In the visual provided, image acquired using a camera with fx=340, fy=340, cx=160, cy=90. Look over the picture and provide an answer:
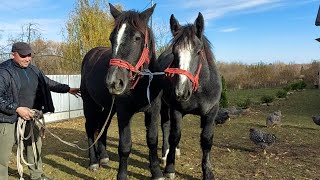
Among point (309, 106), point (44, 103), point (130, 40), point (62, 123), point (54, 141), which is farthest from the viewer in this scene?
point (309, 106)

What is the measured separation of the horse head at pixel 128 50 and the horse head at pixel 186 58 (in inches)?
14.6

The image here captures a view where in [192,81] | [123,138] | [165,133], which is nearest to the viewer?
[192,81]

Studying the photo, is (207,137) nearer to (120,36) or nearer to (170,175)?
(170,175)

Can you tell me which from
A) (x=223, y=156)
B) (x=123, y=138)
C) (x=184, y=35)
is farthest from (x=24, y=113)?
(x=223, y=156)

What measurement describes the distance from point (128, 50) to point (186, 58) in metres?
0.70

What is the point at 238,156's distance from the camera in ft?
21.3

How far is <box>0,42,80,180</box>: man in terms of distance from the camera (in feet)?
13.5

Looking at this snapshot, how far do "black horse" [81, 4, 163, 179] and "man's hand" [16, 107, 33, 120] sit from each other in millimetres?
1021

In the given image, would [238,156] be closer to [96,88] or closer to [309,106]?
[96,88]

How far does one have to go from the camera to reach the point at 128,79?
383 cm

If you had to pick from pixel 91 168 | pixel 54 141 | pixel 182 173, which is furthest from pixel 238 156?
pixel 54 141

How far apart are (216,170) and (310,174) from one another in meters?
1.46

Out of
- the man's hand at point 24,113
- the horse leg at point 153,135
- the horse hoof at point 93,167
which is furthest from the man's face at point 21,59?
the horse hoof at point 93,167

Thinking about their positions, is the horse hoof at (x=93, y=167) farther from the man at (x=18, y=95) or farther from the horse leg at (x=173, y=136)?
the horse leg at (x=173, y=136)
